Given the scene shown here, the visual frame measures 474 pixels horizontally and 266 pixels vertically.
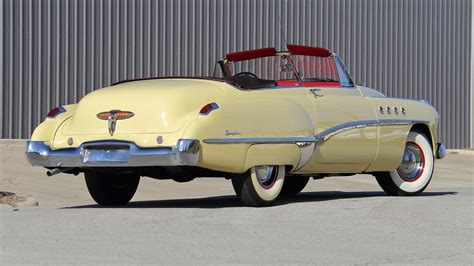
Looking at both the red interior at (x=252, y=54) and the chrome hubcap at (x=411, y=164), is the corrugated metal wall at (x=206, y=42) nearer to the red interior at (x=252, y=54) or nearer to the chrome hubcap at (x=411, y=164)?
the red interior at (x=252, y=54)

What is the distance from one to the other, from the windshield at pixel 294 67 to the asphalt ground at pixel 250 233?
1290mm

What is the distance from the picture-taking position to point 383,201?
11.2 meters

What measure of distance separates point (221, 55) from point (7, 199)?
11.0 metres

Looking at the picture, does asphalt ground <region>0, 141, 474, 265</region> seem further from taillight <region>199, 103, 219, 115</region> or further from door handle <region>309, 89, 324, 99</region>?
door handle <region>309, 89, 324, 99</region>

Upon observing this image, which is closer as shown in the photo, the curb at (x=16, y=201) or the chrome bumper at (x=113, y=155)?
the chrome bumper at (x=113, y=155)

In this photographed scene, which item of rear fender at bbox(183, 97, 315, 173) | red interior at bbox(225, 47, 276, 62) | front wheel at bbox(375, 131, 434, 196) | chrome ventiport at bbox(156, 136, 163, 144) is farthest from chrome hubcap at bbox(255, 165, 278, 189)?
front wheel at bbox(375, 131, 434, 196)

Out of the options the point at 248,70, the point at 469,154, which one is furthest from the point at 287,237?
the point at 469,154

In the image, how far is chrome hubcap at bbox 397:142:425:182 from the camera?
12193mm

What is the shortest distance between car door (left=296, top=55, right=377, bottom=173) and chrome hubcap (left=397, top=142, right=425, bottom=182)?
78 centimetres

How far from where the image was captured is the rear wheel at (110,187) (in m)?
11.3

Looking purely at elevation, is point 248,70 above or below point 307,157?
above

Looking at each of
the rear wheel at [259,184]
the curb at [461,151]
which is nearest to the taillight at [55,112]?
the rear wheel at [259,184]

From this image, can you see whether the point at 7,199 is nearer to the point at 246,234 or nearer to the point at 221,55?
the point at 246,234

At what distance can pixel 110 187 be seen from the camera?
11.4m
